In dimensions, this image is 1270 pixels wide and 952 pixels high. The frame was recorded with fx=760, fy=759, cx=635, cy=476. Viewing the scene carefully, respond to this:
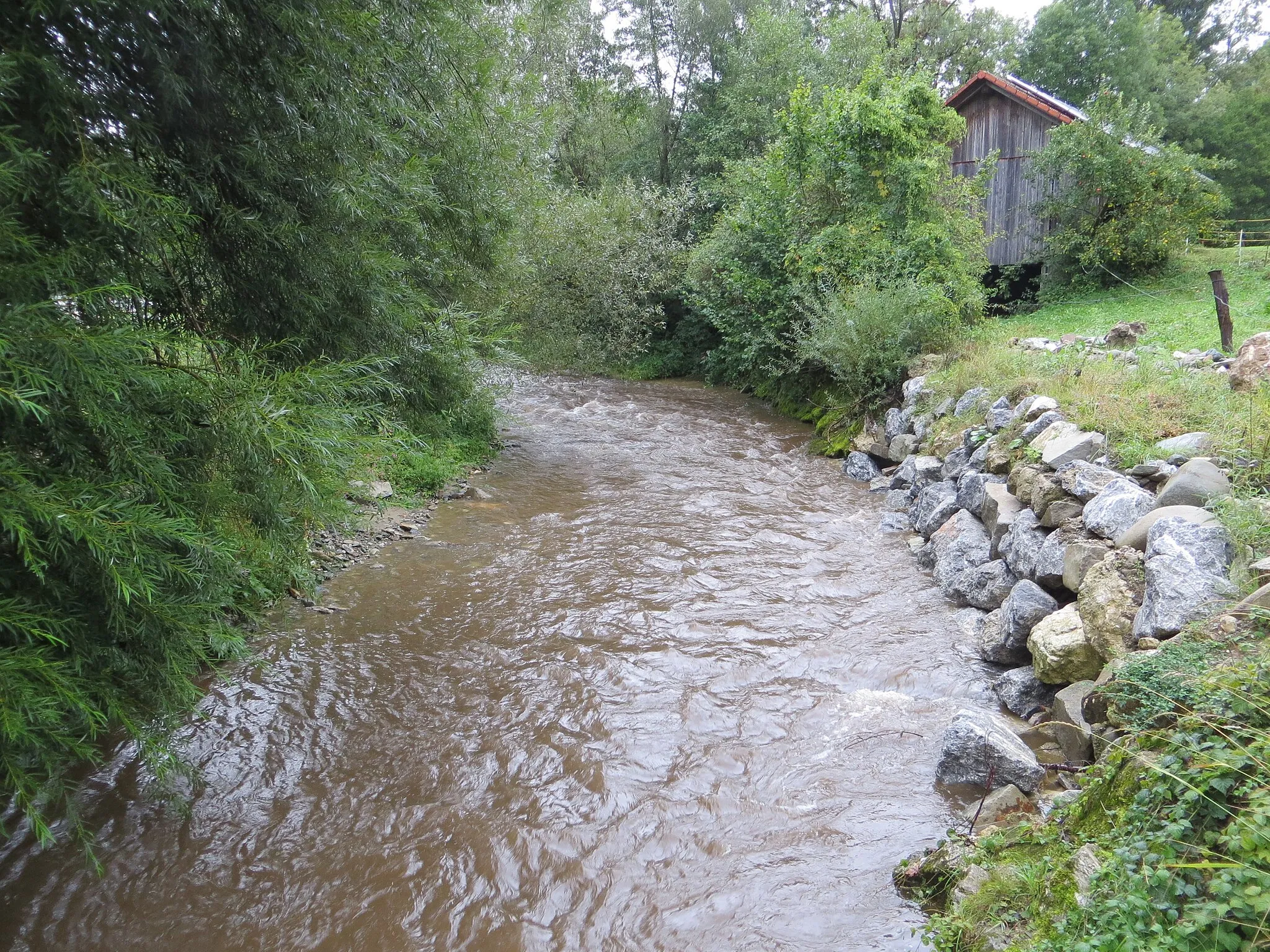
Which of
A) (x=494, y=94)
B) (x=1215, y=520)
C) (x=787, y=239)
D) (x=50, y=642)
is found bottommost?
(x=1215, y=520)

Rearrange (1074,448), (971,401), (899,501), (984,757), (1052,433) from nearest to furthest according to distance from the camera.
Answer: (984,757) < (1074,448) < (1052,433) < (899,501) < (971,401)

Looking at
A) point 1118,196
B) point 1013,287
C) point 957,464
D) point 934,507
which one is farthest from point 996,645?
point 1013,287

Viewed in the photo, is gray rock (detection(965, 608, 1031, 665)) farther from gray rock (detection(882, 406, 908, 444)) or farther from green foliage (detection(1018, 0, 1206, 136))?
green foliage (detection(1018, 0, 1206, 136))

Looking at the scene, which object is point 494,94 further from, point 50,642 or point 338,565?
point 50,642

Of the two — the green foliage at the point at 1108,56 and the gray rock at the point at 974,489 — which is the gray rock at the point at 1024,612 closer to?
the gray rock at the point at 974,489

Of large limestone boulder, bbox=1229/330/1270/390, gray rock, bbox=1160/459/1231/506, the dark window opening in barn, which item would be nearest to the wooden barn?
the dark window opening in barn

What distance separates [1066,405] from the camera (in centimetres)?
836

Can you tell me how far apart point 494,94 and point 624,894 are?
367 inches

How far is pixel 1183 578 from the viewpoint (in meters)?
4.66

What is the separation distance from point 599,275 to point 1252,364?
567 inches

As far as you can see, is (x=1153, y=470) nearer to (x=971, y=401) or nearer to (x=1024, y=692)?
(x=1024, y=692)

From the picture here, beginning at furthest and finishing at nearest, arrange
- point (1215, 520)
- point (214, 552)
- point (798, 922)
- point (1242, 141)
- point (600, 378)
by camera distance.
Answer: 1. point (1242, 141)
2. point (600, 378)
3. point (1215, 520)
4. point (798, 922)
5. point (214, 552)

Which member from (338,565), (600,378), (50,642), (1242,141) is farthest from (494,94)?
(1242,141)

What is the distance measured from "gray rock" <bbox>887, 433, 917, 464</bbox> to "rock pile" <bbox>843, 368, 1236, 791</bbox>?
1614 mm
